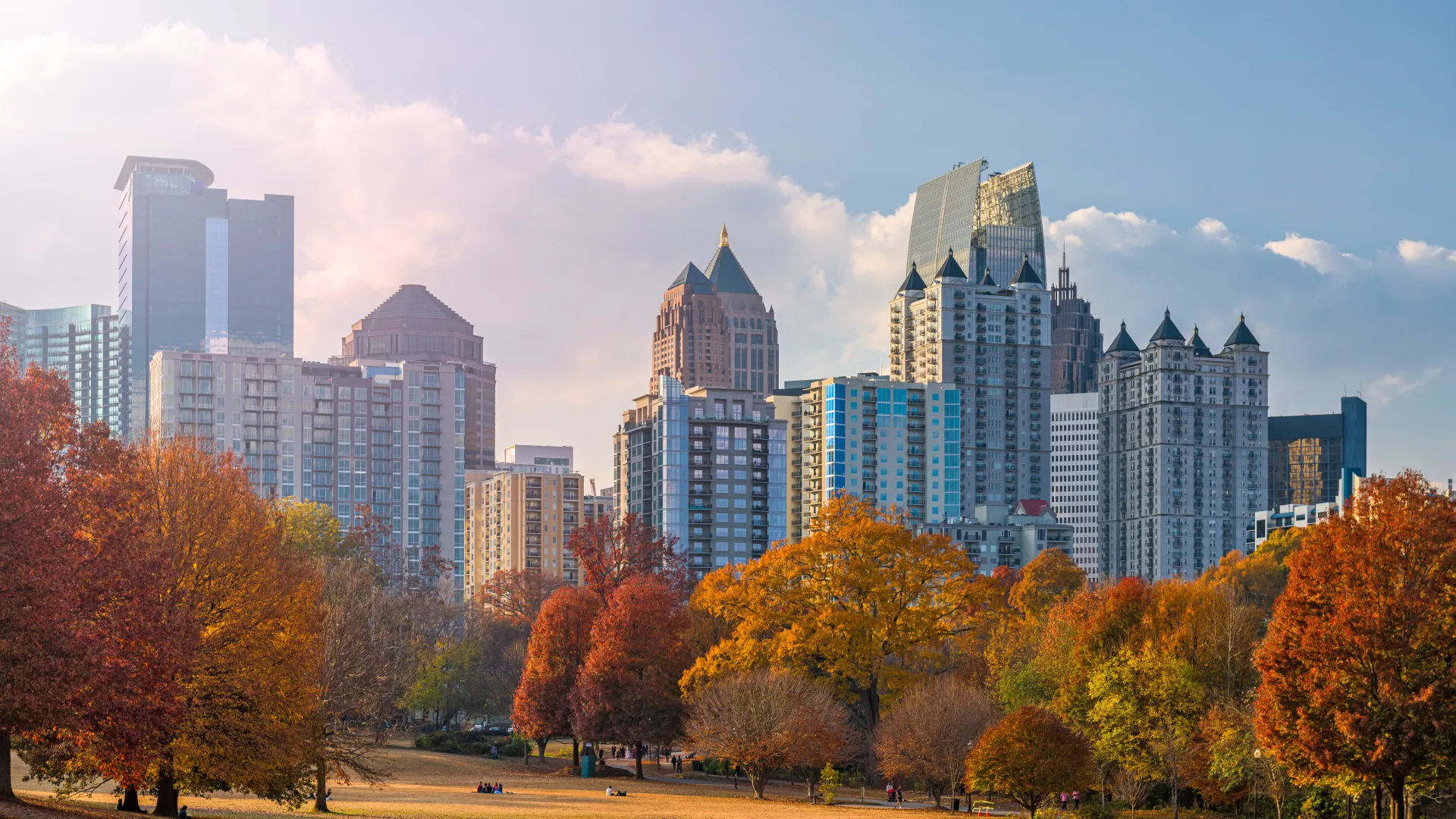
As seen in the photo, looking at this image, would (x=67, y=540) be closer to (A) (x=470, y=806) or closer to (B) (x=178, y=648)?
(B) (x=178, y=648)

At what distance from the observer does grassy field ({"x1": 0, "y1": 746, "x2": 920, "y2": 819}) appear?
57388 millimetres

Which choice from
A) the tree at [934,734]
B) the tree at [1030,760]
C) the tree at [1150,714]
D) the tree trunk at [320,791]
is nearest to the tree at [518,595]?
the tree at [934,734]

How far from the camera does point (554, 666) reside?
9212 centimetres

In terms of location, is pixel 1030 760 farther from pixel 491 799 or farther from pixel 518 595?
pixel 518 595

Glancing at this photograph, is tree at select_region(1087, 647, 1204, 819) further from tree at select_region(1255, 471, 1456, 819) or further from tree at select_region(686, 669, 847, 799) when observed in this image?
tree at select_region(1255, 471, 1456, 819)

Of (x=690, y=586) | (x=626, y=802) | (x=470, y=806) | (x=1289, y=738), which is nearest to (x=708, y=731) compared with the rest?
(x=626, y=802)

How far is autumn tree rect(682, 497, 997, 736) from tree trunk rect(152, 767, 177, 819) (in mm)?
37524

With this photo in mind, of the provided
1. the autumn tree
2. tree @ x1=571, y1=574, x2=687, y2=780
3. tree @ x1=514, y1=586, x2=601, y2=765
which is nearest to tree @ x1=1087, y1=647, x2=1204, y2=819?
the autumn tree

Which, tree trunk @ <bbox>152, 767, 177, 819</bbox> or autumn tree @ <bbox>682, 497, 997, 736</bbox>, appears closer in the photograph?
tree trunk @ <bbox>152, 767, 177, 819</bbox>

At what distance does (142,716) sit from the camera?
37.2 m

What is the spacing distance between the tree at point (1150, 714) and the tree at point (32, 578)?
50851mm

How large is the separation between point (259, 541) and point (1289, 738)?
32675 millimetres

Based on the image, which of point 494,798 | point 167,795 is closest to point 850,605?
point 494,798

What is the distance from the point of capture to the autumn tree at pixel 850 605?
8162 centimetres
